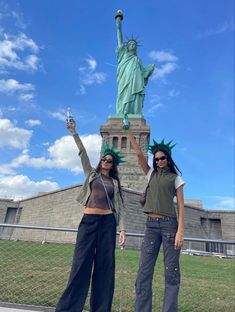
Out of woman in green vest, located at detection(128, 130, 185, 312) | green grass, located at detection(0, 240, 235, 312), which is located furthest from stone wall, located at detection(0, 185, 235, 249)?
woman in green vest, located at detection(128, 130, 185, 312)

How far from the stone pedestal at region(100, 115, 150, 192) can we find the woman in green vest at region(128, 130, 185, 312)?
85.1 ft

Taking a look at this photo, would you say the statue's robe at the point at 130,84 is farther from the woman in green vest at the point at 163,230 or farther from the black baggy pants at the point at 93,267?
the black baggy pants at the point at 93,267

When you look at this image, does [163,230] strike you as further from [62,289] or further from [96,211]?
[62,289]

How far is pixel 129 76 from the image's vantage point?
35.1 metres

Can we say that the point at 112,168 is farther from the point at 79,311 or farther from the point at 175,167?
the point at 79,311

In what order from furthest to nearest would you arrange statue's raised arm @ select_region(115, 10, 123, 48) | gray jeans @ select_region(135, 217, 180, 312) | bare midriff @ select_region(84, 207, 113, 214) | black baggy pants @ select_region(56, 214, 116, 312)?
statue's raised arm @ select_region(115, 10, 123, 48), bare midriff @ select_region(84, 207, 113, 214), black baggy pants @ select_region(56, 214, 116, 312), gray jeans @ select_region(135, 217, 180, 312)

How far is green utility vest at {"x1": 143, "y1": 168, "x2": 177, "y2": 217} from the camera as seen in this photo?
148 inches

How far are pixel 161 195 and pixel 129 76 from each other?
32866 millimetres

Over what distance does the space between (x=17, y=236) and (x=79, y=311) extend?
24468 millimetres

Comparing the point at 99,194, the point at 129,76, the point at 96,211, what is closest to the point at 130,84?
the point at 129,76

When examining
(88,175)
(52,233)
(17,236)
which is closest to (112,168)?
(88,175)

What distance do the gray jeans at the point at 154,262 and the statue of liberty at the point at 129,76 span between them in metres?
30.0

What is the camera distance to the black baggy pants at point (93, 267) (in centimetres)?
363

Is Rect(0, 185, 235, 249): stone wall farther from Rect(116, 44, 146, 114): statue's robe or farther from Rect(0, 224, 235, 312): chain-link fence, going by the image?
Rect(0, 224, 235, 312): chain-link fence
